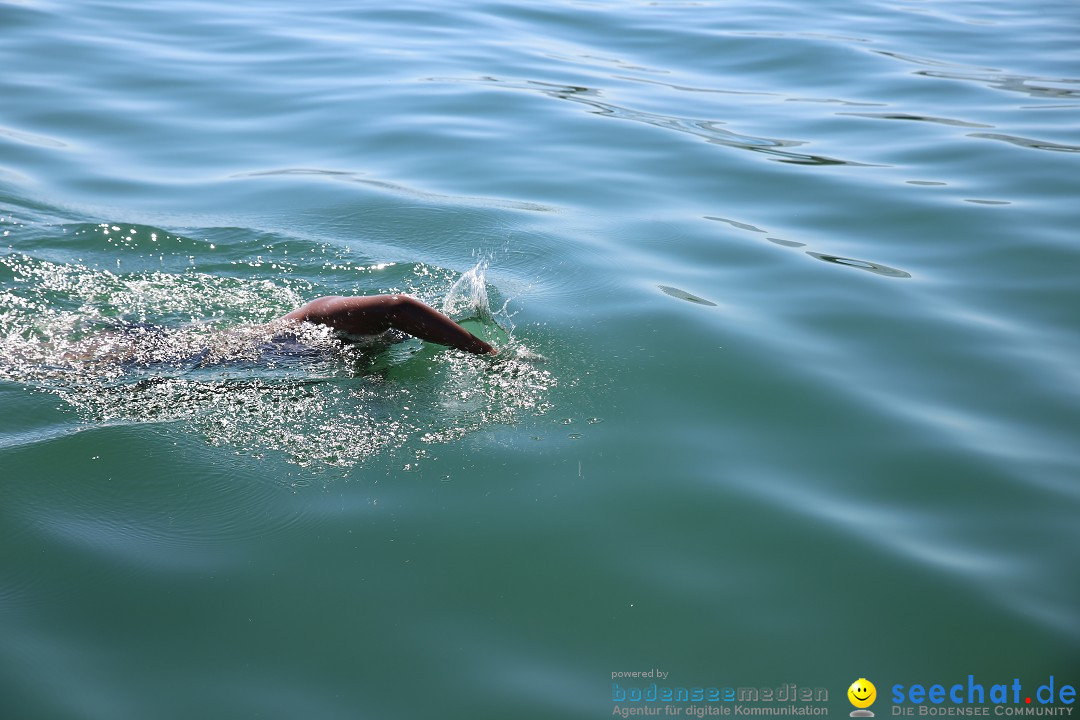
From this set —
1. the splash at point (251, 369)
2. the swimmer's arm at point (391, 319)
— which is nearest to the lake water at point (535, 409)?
the splash at point (251, 369)

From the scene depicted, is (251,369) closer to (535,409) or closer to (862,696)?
(535,409)

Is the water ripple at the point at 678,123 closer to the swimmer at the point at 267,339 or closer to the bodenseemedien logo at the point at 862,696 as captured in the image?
the swimmer at the point at 267,339

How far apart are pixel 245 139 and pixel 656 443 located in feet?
21.2

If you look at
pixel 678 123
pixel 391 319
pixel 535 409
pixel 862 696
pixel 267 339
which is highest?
pixel 678 123

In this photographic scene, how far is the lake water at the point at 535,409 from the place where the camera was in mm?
3486

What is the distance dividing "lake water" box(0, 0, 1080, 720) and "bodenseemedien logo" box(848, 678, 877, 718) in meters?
0.06

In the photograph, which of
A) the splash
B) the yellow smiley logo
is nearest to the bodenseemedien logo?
the yellow smiley logo

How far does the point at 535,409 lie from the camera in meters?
4.95

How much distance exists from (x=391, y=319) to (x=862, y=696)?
3.06 meters

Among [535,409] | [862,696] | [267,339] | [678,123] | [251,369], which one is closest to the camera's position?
[862,696]

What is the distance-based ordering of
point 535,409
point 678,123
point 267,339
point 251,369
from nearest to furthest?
point 535,409, point 251,369, point 267,339, point 678,123

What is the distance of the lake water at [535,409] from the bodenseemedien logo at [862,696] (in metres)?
0.06

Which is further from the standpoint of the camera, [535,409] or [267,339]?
[267,339]

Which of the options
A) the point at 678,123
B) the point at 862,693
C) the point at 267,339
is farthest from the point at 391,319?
the point at 678,123
